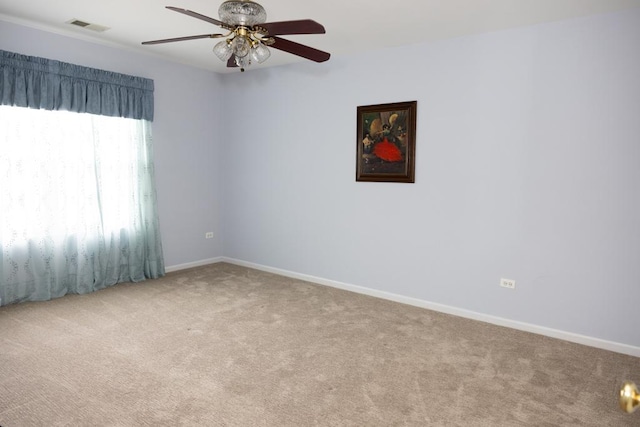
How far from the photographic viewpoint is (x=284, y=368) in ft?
9.50

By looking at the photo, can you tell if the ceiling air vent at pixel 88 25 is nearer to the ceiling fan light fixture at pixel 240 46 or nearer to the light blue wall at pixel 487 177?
the light blue wall at pixel 487 177

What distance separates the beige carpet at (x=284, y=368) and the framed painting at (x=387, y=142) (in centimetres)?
137

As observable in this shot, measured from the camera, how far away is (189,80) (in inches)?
213

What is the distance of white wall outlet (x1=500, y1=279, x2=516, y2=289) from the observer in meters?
3.73

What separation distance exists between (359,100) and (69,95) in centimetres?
295

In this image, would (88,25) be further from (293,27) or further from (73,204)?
(293,27)

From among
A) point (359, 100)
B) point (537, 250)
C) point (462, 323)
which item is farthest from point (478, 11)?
point (462, 323)

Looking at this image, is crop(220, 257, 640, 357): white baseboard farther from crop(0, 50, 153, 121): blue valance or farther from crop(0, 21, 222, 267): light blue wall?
crop(0, 50, 153, 121): blue valance

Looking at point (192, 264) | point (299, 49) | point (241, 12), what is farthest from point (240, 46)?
point (192, 264)

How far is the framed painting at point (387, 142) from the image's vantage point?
13.8 ft

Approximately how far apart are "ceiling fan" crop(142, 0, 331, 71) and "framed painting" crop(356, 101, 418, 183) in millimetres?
1618

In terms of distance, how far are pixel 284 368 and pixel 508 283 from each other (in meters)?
2.17

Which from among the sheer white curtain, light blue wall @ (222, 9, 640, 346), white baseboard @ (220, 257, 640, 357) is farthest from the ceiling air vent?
white baseboard @ (220, 257, 640, 357)

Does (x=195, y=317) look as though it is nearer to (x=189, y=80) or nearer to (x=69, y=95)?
(x=69, y=95)
